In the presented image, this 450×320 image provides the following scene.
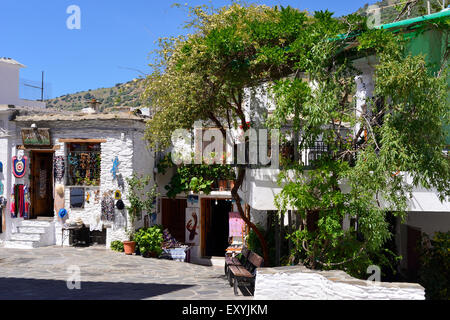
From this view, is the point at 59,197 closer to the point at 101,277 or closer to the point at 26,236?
the point at 26,236

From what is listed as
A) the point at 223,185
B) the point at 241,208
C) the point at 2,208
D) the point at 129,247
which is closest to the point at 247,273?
the point at 241,208

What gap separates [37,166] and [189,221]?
6.35 m

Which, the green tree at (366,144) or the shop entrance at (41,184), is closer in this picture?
the green tree at (366,144)

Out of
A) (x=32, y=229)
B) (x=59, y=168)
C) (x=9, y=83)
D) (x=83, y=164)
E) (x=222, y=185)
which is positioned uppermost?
(x=9, y=83)

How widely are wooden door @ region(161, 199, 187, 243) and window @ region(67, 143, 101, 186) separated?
3.33 metres

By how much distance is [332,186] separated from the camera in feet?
26.2

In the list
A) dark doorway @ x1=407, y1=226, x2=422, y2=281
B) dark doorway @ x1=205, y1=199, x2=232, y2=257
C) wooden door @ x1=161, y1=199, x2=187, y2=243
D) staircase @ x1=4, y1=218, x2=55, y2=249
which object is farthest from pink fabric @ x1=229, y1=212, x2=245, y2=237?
staircase @ x1=4, y1=218, x2=55, y2=249

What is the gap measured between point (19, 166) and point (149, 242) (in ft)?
19.2

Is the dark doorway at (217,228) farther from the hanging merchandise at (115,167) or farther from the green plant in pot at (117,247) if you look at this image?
the hanging merchandise at (115,167)

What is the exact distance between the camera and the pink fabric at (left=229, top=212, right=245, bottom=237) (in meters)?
15.2

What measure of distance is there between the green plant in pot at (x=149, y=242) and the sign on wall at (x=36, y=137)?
4.89 metres

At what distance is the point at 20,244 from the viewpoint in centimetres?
1498

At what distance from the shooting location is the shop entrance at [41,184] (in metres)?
16.2

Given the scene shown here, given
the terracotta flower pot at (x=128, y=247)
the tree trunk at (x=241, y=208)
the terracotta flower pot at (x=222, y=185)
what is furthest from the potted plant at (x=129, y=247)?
the tree trunk at (x=241, y=208)
